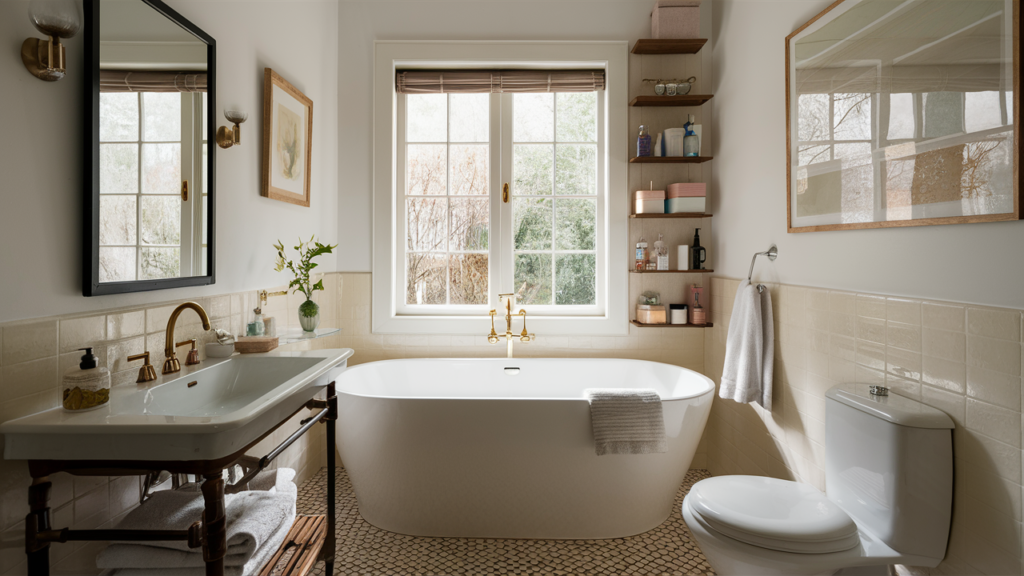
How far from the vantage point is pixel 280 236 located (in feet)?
7.71

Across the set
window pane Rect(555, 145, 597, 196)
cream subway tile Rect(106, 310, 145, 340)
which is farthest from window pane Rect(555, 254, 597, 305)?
cream subway tile Rect(106, 310, 145, 340)

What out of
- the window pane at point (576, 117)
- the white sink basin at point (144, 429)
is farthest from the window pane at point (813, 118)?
the white sink basin at point (144, 429)

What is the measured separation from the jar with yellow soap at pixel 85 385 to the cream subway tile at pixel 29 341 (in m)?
0.12

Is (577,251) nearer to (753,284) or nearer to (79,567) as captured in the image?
(753,284)

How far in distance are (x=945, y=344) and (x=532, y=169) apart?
86.5 inches

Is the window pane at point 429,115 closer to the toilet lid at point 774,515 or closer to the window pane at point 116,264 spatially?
the window pane at point 116,264

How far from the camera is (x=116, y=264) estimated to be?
1.36 metres

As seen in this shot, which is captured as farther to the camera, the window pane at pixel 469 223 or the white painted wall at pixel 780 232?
the window pane at pixel 469 223

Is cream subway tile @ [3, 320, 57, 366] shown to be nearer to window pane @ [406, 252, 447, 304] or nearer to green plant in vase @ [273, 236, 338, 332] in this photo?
green plant in vase @ [273, 236, 338, 332]

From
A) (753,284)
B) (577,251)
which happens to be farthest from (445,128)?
(753,284)

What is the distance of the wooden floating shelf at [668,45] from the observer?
2736 millimetres

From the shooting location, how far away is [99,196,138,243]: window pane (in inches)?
51.6

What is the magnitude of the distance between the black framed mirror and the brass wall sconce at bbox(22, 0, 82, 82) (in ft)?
0.35

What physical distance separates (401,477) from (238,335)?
89 cm
